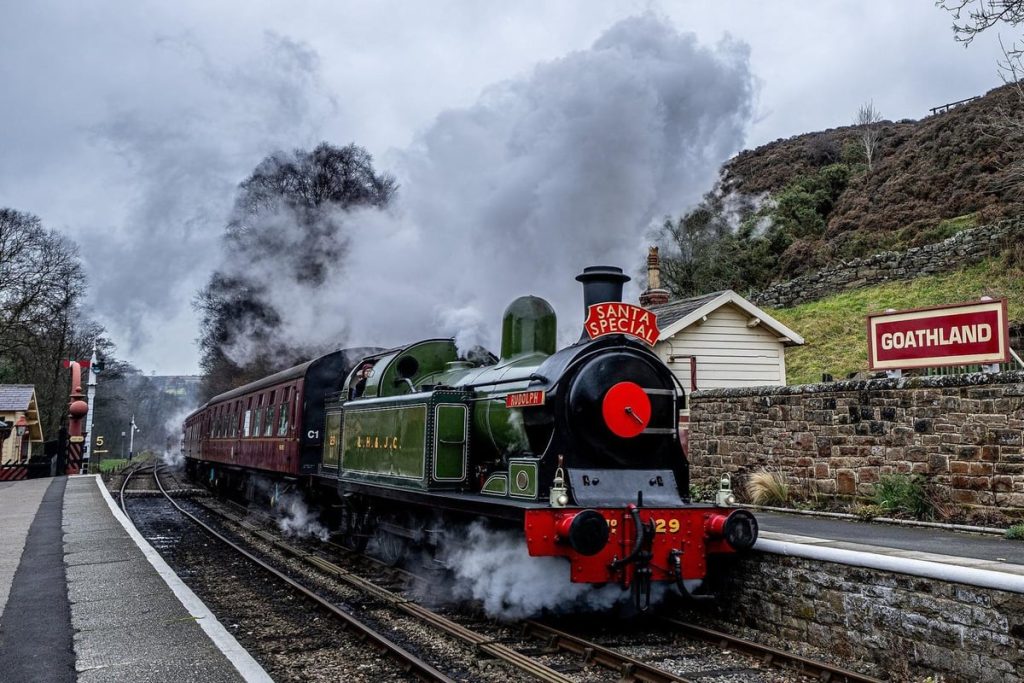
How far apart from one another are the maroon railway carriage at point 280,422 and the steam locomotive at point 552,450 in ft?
7.21

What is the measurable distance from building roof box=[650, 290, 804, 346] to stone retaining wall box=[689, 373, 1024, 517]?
1.73 meters

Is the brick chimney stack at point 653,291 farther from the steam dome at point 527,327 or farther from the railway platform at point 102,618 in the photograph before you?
the railway platform at point 102,618

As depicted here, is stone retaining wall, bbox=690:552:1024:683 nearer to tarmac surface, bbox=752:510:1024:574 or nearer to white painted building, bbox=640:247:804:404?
tarmac surface, bbox=752:510:1024:574

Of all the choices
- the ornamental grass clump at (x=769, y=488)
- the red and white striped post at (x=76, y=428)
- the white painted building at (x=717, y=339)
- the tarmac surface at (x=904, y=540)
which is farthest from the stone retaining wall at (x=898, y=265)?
the red and white striped post at (x=76, y=428)

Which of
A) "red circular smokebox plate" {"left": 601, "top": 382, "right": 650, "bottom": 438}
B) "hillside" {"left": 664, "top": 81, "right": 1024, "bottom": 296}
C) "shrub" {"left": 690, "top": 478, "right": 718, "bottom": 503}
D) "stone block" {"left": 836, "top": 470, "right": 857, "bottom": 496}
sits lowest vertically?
"shrub" {"left": 690, "top": 478, "right": 718, "bottom": 503}

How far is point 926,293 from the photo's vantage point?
882 inches

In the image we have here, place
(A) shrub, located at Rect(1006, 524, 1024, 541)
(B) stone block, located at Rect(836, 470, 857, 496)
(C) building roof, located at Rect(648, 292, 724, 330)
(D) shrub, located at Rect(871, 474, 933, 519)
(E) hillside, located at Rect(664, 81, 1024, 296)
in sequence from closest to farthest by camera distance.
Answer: (A) shrub, located at Rect(1006, 524, 1024, 541) → (D) shrub, located at Rect(871, 474, 933, 519) → (B) stone block, located at Rect(836, 470, 857, 496) → (C) building roof, located at Rect(648, 292, 724, 330) → (E) hillside, located at Rect(664, 81, 1024, 296)

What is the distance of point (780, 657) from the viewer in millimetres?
5684

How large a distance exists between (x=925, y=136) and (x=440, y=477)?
131 ft

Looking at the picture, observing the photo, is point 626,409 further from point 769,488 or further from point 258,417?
point 258,417

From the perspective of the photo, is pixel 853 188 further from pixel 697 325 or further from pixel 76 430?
pixel 76 430

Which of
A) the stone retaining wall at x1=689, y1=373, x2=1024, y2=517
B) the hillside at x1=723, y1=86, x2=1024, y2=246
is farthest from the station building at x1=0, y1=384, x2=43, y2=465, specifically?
the stone retaining wall at x1=689, y1=373, x2=1024, y2=517

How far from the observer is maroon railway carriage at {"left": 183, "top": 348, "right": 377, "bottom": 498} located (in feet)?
40.0

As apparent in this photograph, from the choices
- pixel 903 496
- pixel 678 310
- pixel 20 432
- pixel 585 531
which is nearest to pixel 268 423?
pixel 678 310
